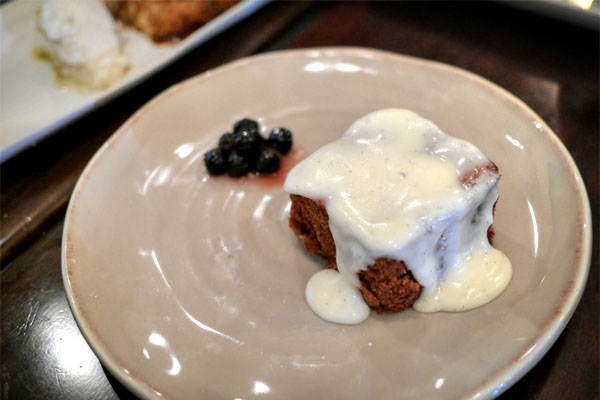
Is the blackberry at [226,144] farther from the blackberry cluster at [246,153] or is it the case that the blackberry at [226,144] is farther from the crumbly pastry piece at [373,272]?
the crumbly pastry piece at [373,272]

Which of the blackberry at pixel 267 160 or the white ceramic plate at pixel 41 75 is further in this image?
the white ceramic plate at pixel 41 75

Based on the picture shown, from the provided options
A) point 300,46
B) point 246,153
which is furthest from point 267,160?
point 300,46

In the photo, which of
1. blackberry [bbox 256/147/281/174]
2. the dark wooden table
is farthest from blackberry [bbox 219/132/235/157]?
the dark wooden table

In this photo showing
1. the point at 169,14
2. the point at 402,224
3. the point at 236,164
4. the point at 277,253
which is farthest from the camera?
the point at 169,14

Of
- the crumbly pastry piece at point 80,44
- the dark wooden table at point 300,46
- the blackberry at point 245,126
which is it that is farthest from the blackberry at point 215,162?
the crumbly pastry piece at point 80,44

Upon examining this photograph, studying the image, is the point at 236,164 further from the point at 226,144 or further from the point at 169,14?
the point at 169,14

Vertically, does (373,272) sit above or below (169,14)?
below
